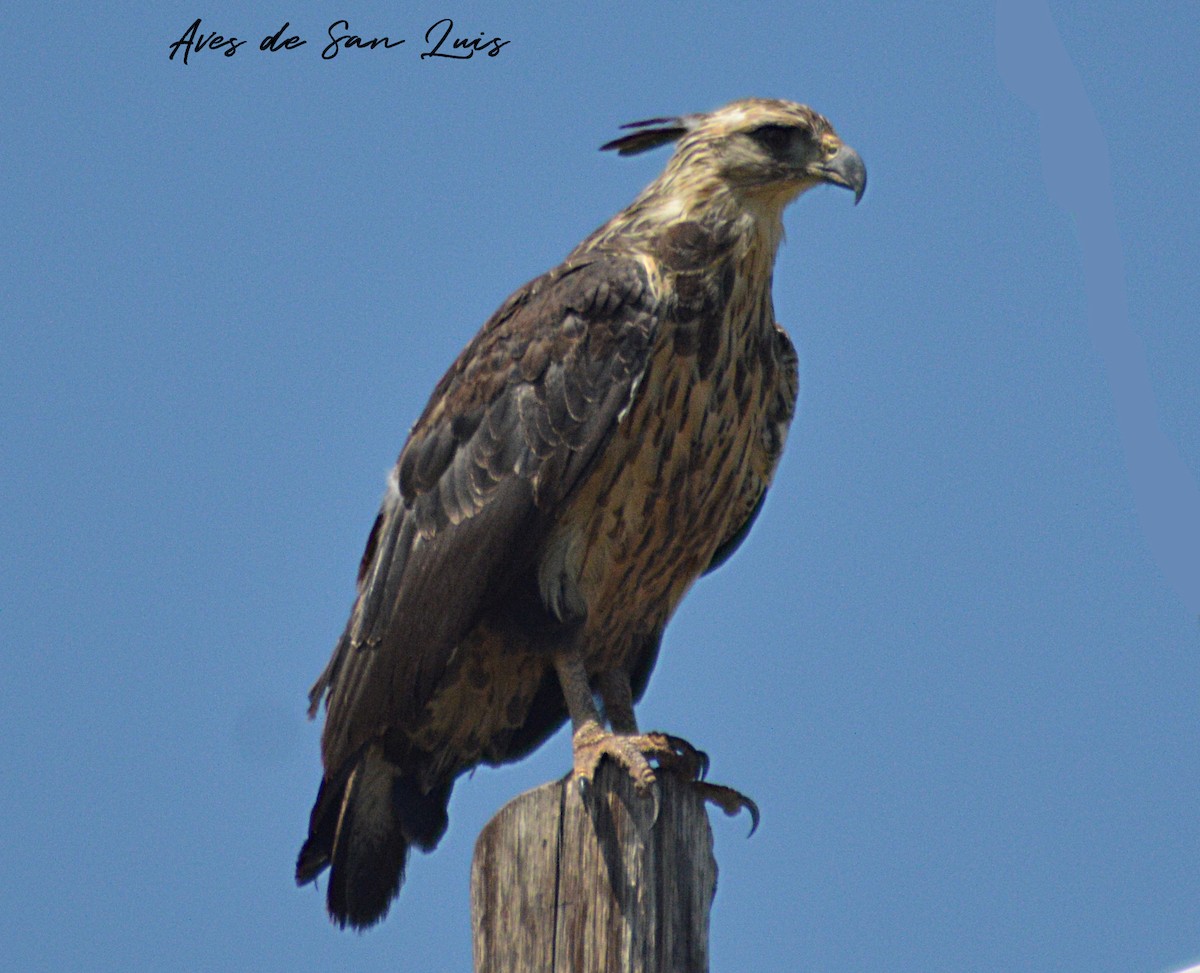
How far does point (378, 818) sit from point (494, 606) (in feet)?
2.57

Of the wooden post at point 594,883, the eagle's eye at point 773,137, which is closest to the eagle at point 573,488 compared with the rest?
the eagle's eye at point 773,137

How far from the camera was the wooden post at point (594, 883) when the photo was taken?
3832 millimetres

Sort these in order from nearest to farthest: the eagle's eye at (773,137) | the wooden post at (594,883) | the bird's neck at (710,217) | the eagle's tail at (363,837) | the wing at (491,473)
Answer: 1. the wooden post at (594,883)
2. the wing at (491,473)
3. the eagle's tail at (363,837)
4. the bird's neck at (710,217)
5. the eagle's eye at (773,137)

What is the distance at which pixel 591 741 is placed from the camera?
476 cm

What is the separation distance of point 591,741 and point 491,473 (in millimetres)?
937

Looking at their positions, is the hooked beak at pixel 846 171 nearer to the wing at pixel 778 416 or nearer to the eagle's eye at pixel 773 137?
the eagle's eye at pixel 773 137

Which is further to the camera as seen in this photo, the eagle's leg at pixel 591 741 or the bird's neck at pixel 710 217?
the bird's neck at pixel 710 217

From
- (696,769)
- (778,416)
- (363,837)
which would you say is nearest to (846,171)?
(778,416)

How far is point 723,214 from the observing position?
5.47 m

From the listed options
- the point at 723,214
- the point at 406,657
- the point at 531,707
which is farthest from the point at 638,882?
the point at 723,214

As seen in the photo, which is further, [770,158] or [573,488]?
[770,158]

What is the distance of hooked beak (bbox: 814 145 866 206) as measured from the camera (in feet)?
17.9

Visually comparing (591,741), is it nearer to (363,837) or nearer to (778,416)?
(363,837)

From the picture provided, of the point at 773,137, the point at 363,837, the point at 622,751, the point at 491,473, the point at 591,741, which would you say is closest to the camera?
the point at 622,751
